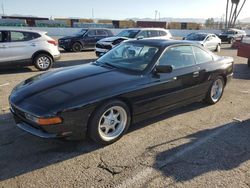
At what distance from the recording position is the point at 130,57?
16.8ft

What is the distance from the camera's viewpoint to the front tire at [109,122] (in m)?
3.88

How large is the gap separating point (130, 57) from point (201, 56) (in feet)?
5.34

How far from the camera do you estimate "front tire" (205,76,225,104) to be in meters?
6.05

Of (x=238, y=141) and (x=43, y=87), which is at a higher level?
(x=43, y=87)

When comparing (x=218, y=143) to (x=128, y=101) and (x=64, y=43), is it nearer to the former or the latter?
(x=128, y=101)

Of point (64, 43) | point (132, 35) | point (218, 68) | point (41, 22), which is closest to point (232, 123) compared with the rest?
point (218, 68)

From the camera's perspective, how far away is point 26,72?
966 centimetres

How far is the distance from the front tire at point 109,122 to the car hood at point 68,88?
193mm

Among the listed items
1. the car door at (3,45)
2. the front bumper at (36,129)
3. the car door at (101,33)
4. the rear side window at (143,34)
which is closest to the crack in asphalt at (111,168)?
the front bumper at (36,129)

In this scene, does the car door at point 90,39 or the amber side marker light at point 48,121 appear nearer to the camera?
the amber side marker light at point 48,121

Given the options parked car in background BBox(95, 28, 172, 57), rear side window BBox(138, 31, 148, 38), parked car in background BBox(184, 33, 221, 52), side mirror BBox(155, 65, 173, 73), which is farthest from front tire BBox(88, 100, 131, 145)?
parked car in background BBox(184, 33, 221, 52)

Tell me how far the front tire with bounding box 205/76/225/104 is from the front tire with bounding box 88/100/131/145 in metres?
2.52

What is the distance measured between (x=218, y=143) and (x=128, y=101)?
5.17 feet

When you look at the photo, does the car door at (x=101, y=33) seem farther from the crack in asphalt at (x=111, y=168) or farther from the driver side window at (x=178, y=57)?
the crack in asphalt at (x=111, y=168)
